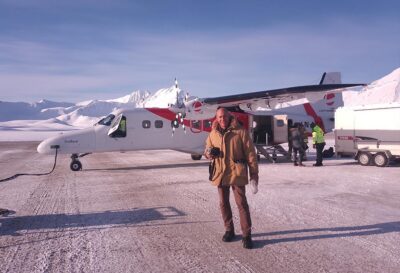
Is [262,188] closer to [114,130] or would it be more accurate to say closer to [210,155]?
[210,155]

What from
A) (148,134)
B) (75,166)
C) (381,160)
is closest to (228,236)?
(381,160)

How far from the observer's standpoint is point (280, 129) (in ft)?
62.7

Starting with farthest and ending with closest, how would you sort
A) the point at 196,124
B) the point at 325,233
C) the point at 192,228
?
1. the point at 196,124
2. the point at 192,228
3. the point at 325,233

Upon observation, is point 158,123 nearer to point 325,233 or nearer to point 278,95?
point 278,95

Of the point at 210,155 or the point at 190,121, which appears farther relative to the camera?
the point at 190,121

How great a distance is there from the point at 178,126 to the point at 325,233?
40.2 feet

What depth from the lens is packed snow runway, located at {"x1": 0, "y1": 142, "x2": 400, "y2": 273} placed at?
16.5 feet

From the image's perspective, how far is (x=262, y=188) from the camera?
34.7ft

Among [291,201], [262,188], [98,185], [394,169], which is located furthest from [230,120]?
[394,169]

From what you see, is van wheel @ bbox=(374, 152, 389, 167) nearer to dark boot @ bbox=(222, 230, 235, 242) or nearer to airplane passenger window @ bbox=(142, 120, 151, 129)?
airplane passenger window @ bbox=(142, 120, 151, 129)

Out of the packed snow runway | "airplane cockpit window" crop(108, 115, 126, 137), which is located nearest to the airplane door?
the packed snow runway

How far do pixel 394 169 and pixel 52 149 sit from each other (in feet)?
44.8

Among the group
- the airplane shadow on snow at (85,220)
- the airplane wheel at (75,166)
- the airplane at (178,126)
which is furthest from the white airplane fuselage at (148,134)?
the airplane shadow on snow at (85,220)

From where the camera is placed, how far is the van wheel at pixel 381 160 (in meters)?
15.1
